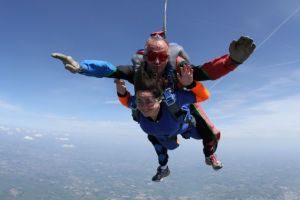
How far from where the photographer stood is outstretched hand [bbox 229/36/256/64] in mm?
2719

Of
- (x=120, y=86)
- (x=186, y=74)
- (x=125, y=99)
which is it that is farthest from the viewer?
(x=125, y=99)

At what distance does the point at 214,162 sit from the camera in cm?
496

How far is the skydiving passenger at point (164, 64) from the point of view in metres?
3.04

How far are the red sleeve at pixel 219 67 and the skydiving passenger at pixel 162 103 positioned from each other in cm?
23

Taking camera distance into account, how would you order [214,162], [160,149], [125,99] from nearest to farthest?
[125,99] < [214,162] < [160,149]

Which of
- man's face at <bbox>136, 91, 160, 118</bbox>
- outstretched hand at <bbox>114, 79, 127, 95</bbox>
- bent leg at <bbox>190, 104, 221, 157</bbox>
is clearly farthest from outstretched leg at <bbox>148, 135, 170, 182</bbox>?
man's face at <bbox>136, 91, 160, 118</bbox>

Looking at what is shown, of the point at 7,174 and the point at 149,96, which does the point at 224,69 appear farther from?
the point at 7,174

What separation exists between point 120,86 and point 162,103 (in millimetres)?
716

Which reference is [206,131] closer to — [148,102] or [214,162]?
[214,162]

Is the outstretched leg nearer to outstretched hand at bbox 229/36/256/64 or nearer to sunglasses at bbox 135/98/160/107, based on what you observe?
sunglasses at bbox 135/98/160/107

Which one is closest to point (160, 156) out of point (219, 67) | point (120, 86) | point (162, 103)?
point (162, 103)

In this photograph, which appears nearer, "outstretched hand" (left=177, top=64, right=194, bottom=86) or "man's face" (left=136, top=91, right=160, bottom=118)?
"outstretched hand" (left=177, top=64, right=194, bottom=86)

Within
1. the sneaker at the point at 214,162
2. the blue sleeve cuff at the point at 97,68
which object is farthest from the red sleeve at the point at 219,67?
the sneaker at the point at 214,162

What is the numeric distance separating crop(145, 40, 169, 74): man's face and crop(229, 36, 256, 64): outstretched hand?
834mm
